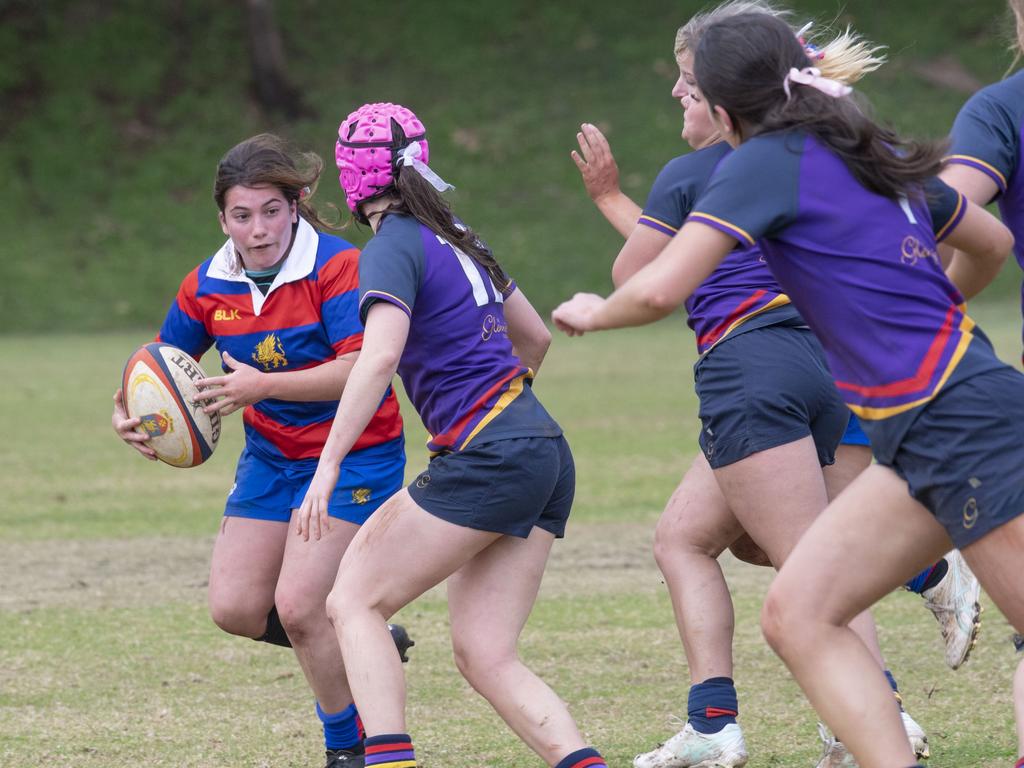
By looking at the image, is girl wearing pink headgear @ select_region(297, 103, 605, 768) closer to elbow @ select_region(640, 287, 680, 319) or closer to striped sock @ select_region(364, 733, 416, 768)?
striped sock @ select_region(364, 733, 416, 768)

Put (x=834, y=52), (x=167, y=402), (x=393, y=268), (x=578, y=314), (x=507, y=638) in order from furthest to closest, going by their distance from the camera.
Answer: (x=167, y=402), (x=834, y=52), (x=507, y=638), (x=393, y=268), (x=578, y=314)

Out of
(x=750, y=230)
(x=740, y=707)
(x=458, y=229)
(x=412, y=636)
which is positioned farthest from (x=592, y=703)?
(x=750, y=230)

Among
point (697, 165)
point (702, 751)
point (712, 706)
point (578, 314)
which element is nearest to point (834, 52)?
point (697, 165)

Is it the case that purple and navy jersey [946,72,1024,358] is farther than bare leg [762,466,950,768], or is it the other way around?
purple and navy jersey [946,72,1024,358]

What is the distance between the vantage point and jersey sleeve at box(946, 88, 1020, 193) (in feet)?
12.7

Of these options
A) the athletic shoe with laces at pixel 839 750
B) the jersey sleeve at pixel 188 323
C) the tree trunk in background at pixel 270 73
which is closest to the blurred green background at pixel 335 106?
the tree trunk in background at pixel 270 73

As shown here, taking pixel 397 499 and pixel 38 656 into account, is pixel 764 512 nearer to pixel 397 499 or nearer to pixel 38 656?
pixel 397 499

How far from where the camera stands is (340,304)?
4727 millimetres

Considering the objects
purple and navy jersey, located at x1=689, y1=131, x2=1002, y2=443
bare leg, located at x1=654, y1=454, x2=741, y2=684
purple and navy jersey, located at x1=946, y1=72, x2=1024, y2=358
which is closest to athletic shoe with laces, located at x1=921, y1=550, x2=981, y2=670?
bare leg, located at x1=654, y1=454, x2=741, y2=684

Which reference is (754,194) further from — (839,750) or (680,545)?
(839,750)

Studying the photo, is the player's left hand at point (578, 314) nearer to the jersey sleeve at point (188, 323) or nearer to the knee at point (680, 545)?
the knee at point (680, 545)

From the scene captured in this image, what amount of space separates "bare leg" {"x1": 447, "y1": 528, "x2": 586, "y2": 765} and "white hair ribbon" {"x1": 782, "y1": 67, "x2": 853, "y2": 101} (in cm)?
144

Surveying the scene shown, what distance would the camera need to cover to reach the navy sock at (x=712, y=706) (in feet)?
14.4

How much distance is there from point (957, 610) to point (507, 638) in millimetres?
1803
